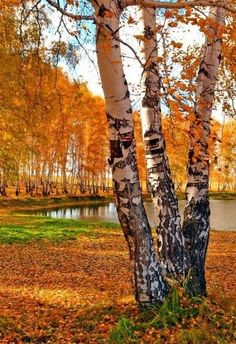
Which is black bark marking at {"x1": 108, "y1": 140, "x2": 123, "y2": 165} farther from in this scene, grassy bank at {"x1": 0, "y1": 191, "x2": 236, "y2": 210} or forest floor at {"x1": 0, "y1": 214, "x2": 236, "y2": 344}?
grassy bank at {"x1": 0, "y1": 191, "x2": 236, "y2": 210}

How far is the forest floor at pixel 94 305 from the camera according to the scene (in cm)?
455

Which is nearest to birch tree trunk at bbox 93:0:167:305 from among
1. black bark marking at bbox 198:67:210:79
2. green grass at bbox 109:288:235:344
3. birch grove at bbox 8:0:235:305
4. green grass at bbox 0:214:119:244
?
birch grove at bbox 8:0:235:305

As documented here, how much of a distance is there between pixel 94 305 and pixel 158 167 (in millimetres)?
2004

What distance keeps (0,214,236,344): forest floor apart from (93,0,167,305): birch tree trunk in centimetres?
32

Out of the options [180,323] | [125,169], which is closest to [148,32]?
[125,169]

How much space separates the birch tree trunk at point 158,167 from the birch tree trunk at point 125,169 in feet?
1.37

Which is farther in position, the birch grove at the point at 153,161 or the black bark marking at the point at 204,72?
the black bark marking at the point at 204,72

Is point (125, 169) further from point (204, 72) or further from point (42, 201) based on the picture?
point (42, 201)

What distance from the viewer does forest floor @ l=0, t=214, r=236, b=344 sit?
4.55 metres

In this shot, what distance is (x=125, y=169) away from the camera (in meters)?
4.88

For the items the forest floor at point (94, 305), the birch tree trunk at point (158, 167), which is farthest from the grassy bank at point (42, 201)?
the birch tree trunk at point (158, 167)

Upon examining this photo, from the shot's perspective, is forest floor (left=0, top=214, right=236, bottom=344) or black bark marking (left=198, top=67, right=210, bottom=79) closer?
forest floor (left=0, top=214, right=236, bottom=344)

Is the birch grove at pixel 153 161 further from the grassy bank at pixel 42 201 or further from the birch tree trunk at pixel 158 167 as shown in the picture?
the grassy bank at pixel 42 201

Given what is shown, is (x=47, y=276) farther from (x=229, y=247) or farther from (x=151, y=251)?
(x=229, y=247)
